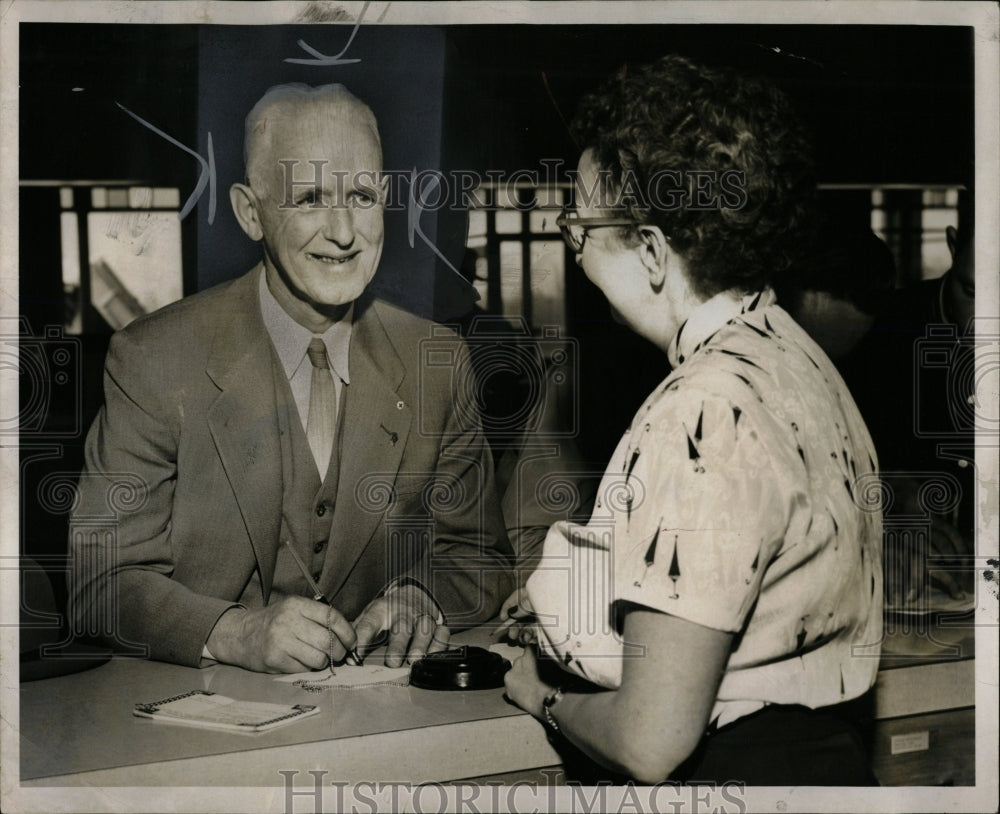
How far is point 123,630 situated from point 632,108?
2.23m

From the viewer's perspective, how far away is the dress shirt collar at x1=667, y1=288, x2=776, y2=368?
3072 millimetres

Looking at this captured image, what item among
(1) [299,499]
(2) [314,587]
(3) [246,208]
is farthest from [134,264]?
(2) [314,587]

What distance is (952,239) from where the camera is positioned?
343 centimetres

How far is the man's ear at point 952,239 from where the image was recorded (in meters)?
3.43

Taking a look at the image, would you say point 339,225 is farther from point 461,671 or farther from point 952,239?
point 952,239

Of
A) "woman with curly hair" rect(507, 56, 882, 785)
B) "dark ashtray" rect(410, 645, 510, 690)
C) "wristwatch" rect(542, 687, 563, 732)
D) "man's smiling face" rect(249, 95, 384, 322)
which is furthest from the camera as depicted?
"man's smiling face" rect(249, 95, 384, 322)

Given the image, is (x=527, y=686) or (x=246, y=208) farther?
Answer: (x=246, y=208)

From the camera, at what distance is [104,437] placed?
331cm

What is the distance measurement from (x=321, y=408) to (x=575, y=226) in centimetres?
97

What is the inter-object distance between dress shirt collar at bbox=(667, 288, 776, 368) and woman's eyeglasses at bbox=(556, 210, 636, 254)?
0.40 metres

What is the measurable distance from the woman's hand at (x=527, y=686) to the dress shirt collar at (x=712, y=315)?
3.30ft

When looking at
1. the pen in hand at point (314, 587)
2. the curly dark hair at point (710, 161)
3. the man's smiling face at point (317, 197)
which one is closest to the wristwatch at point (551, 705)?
the pen in hand at point (314, 587)

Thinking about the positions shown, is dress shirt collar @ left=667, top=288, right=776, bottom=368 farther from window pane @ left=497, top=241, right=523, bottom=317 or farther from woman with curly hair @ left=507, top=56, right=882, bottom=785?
window pane @ left=497, top=241, right=523, bottom=317

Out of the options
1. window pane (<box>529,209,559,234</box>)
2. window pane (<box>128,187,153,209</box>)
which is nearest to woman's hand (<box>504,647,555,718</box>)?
window pane (<box>529,209,559,234</box>)
